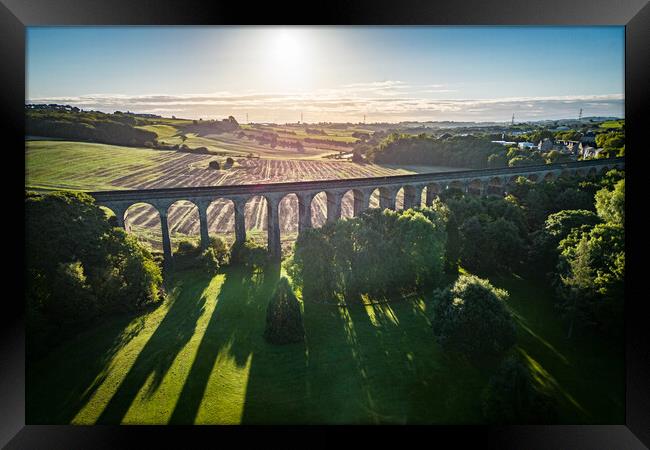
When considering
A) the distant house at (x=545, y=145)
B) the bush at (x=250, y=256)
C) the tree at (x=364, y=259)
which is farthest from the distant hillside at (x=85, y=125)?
the distant house at (x=545, y=145)

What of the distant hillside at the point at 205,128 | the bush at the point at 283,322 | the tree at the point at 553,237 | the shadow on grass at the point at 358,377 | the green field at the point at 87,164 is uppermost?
the distant hillside at the point at 205,128

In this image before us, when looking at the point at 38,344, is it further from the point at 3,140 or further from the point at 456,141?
the point at 456,141

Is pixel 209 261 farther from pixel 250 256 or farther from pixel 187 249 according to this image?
pixel 187 249

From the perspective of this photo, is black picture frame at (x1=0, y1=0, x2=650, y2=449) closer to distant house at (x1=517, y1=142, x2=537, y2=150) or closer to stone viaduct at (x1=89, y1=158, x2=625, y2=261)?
stone viaduct at (x1=89, y1=158, x2=625, y2=261)

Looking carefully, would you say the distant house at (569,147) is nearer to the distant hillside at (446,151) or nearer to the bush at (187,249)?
the distant hillside at (446,151)

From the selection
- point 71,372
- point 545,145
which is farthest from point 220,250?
point 545,145

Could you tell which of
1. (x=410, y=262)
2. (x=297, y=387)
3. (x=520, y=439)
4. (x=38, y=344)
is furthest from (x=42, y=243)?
(x=520, y=439)

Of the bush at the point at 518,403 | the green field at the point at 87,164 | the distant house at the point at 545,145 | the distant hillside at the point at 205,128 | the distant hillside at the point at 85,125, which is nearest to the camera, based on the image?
the bush at the point at 518,403
